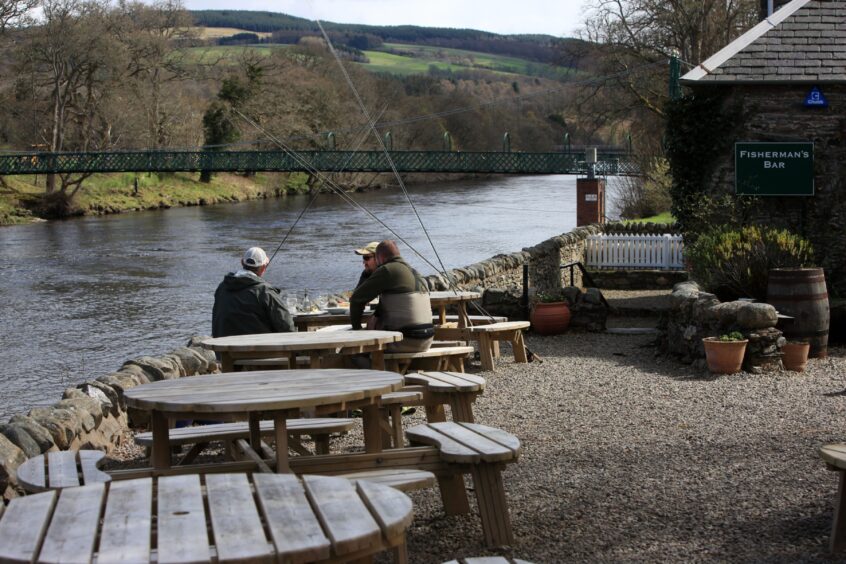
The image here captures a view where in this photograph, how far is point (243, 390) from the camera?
189 inches

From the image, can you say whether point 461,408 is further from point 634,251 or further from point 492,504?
point 634,251

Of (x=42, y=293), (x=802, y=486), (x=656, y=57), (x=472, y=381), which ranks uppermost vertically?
(x=656, y=57)

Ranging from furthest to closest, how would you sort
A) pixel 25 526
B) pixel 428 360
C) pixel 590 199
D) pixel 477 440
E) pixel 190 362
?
1. pixel 590 199
2. pixel 190 362
3. pixel 428 360
4. pixel 477 440
5. pixel 25 526

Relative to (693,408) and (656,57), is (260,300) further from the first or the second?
(656,57)

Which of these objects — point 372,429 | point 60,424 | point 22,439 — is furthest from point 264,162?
point 372,429

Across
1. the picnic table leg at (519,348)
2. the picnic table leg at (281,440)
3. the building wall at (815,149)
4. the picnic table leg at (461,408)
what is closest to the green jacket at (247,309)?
the picnic table leg at (461,408)

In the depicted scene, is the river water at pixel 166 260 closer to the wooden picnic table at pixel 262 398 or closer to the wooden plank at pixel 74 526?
the wooden picnic table at pixel 262 398

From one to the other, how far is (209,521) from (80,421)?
4415mm

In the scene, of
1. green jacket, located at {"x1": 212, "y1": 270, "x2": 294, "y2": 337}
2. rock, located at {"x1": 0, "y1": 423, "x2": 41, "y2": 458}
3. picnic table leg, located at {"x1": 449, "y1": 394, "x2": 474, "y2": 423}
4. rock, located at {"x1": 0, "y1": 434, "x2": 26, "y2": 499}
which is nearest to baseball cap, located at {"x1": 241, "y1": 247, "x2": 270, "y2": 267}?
green jacket, located at {"x1": 212, "y1": 270, "x2": 294, "y2": 337}

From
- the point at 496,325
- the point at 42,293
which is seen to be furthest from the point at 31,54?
the point at 496,325

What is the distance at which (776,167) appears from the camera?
13.1 meters

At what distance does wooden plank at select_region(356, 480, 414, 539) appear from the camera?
3230mm

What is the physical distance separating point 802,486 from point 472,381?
177 centimetres

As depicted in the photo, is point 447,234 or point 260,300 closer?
point 260,300
